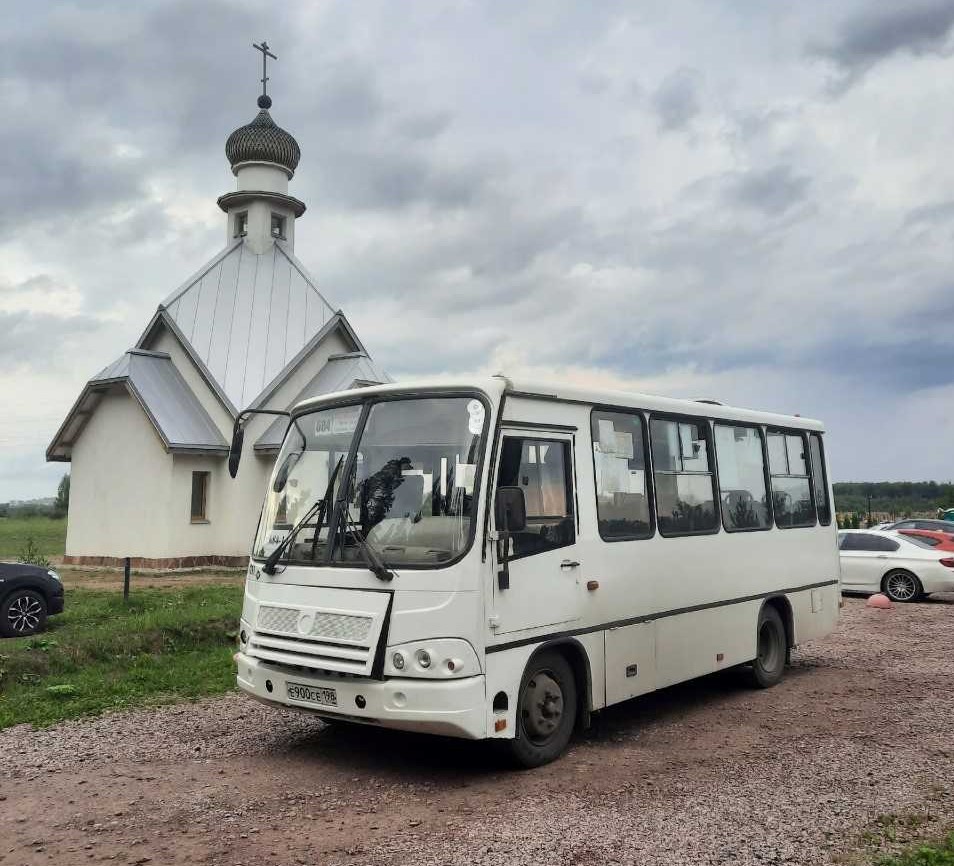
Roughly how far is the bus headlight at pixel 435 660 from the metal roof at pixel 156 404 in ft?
63.0

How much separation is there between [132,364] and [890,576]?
66.2 ft

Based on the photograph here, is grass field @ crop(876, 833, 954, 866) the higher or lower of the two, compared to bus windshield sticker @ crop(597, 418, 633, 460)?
lower

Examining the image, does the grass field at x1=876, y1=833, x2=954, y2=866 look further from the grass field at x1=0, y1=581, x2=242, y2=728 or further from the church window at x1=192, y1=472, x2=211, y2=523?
the church window at x1=192, y1=472, x2=211, y2=523

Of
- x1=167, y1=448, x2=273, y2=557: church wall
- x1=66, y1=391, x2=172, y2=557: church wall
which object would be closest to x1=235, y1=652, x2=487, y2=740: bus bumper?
x1=167, y1=448, x2=273, y2=557: church wall

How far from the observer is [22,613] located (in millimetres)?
13461

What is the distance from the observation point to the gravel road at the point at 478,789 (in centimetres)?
547

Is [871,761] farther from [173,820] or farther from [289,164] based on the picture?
[289,164]

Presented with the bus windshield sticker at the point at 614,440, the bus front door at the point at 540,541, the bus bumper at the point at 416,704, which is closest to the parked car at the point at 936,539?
the bus windshield sticker at the point at 614,440

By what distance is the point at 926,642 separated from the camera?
45.0ft

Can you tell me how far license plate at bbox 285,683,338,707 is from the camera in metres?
6.64

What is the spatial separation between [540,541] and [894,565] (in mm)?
14949

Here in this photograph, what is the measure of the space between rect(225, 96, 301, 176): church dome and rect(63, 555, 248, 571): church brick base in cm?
1323

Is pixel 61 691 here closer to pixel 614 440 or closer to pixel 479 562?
pixel 479 562

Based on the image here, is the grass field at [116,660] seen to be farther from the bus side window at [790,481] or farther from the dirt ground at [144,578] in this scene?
the bus side window at [790,481]
